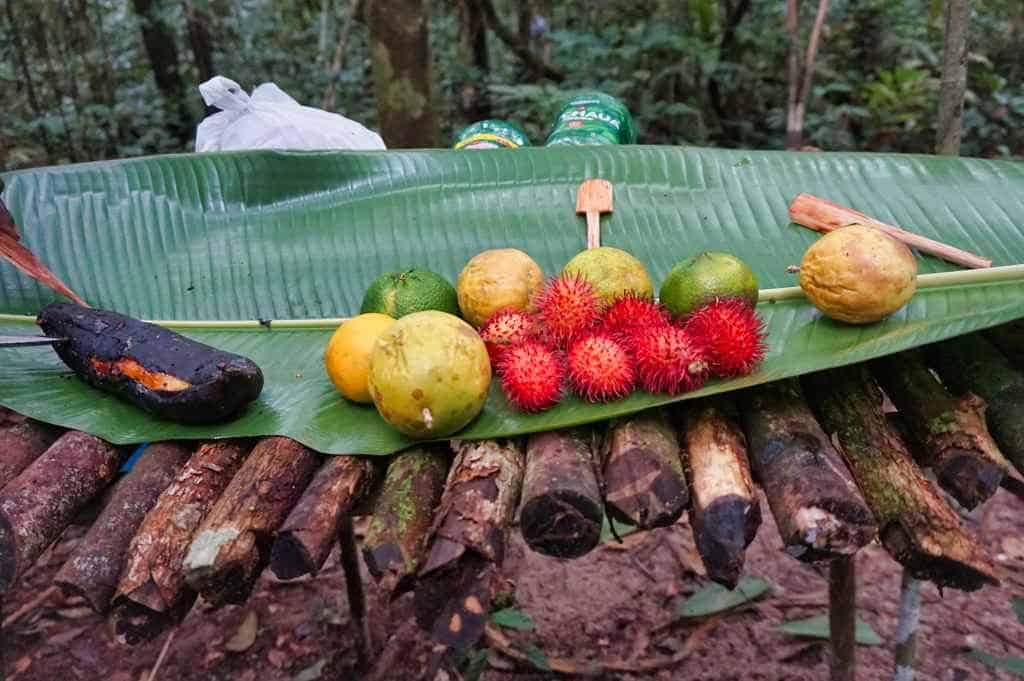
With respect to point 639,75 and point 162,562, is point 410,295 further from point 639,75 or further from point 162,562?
point 639,75

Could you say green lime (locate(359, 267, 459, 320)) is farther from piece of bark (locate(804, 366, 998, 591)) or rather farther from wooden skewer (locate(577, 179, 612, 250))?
piece of bark (locate(804, 366, 998, 591))

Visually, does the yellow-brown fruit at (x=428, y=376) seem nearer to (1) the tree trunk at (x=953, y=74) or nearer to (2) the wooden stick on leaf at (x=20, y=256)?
(2) the wooden stick on leaf at (x=20, y=256)

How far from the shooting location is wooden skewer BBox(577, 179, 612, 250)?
6.96ft

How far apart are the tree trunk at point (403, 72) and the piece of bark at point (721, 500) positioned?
9.78 feet

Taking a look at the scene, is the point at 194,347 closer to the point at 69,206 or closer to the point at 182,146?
the point at 69,206

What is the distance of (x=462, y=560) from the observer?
110cm

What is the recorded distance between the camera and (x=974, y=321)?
4.58 ft

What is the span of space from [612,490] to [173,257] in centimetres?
156

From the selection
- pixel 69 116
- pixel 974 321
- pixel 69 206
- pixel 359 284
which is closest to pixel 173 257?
pixel 69 206

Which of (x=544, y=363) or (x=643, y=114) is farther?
(x=643, y=114)

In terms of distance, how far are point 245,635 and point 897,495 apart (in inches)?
99.4

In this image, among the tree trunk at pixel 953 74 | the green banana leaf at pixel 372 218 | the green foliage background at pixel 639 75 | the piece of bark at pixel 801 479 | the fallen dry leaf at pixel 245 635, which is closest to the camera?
the piece of bark at pixel 801 479

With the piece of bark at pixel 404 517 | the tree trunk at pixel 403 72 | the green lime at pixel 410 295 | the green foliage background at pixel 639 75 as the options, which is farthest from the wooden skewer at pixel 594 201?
the green foliage background at pixel 639 75

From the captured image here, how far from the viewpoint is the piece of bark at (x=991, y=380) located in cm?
131
